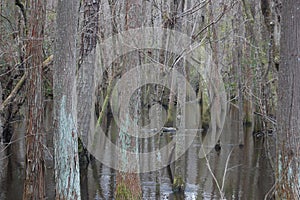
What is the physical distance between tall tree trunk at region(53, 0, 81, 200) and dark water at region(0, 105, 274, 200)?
3116mm

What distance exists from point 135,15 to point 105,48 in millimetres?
11683

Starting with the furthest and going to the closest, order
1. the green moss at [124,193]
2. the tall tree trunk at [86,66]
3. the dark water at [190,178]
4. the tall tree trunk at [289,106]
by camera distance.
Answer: the tall tree trunk at [86,66]
the dark water at [190,178]
the green moss at [124,193]
the tall tree trunk at [289,106]

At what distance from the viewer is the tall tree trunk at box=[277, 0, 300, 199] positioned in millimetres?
6016

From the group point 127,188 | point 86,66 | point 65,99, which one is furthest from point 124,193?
point 86,66

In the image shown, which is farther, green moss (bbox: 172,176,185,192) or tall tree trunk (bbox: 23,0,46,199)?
green moss (bbox: 172,176,185,192)

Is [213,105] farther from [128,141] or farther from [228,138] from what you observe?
[128,141]

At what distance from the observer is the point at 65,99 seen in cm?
712

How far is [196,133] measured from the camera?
812 inches

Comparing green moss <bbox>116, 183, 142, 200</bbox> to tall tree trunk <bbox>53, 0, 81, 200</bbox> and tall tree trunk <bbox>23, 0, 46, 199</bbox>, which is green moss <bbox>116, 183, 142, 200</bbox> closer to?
tall tree trunk <bbox>53, 0, 81, 200</bbox>

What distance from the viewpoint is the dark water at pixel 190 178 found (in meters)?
10.8

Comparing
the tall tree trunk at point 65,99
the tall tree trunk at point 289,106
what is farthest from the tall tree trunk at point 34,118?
the tall tree trunk at point 289,106

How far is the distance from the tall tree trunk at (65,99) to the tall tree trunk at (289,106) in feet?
10.8

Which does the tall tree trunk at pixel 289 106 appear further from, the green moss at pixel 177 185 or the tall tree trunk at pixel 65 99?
the green moss at pixel 177 185

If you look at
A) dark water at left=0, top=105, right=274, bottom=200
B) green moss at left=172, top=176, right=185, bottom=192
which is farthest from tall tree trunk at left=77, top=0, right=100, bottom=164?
green moss at left=172, top=176, right=185, bottom=192
